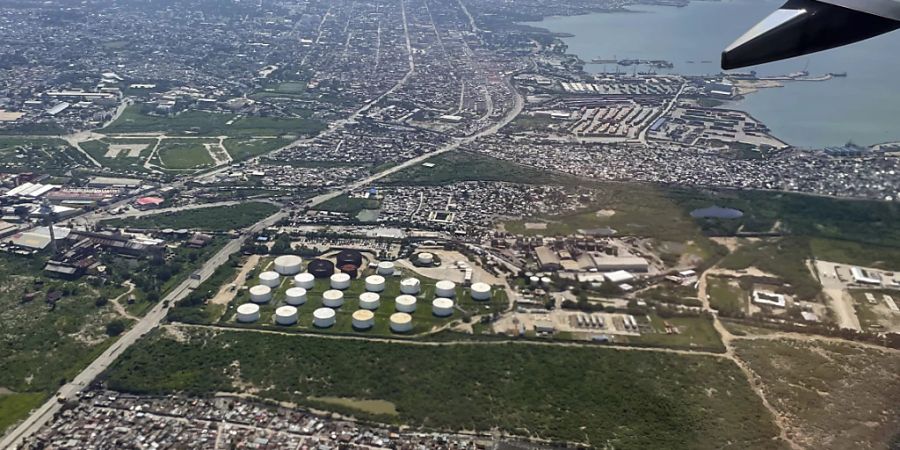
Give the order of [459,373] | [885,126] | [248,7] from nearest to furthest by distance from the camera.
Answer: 1. [459,373]
2. [885,126]
3. [248,7]

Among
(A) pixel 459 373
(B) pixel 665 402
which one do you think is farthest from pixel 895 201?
(A) pixel 459 373

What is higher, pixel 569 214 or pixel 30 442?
pixel 569 214

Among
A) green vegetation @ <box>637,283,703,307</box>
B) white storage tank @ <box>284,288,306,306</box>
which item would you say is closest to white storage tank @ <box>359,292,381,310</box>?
white storage tank @ <box>284,288,306,306</box>

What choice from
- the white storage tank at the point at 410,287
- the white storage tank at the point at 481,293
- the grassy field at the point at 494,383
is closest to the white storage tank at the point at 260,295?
the grassy field at the point at 494,383

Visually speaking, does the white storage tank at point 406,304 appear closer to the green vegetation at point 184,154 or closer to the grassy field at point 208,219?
the grassy field at point 208,219

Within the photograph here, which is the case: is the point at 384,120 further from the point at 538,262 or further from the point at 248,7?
the point at 248,7

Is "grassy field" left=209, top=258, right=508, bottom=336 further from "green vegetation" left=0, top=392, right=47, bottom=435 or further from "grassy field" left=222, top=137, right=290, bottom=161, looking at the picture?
"grassy field" left=222, top=137, right=290, bottom=161
